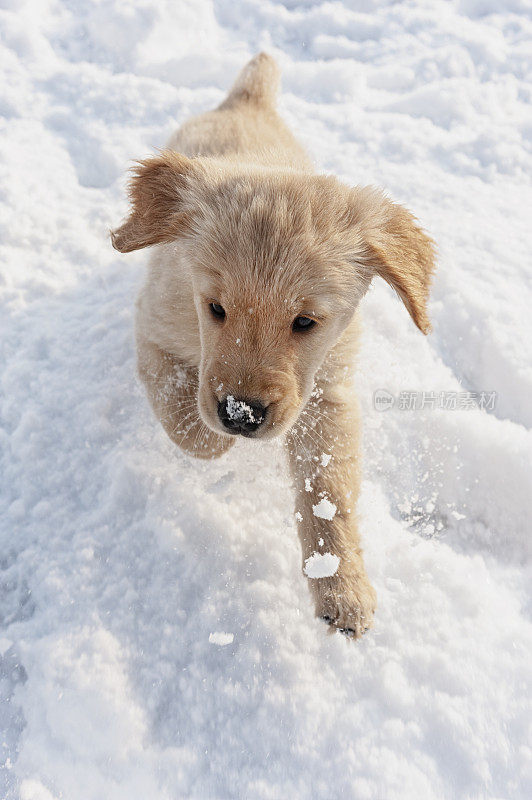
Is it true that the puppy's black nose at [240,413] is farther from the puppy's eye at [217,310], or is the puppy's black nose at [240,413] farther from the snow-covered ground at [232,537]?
the snow-covered ground at [232,537]

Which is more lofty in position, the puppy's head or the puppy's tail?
the puppy's tail

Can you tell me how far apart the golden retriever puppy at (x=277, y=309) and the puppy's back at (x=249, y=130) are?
152 millimetres

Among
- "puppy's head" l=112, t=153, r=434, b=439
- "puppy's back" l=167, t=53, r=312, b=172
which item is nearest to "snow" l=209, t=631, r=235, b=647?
"puppy's head" l=112, t=153, r=434, b=439

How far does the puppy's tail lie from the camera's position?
3.51m

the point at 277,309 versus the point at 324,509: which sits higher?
the point at 277,309

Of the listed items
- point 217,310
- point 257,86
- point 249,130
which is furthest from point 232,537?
point 257,86

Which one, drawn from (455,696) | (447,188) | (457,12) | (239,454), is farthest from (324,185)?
(457,12)

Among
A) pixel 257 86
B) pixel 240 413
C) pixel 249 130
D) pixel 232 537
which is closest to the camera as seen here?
pixel 240 413

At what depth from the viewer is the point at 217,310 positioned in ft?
6.00

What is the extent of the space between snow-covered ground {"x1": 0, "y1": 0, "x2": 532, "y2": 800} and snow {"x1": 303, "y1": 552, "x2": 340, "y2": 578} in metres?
0.17

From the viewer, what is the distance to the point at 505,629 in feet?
7.29

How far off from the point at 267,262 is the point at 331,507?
38.1 inches

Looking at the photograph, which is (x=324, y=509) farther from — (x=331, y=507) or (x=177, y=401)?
(x=177, y=401)

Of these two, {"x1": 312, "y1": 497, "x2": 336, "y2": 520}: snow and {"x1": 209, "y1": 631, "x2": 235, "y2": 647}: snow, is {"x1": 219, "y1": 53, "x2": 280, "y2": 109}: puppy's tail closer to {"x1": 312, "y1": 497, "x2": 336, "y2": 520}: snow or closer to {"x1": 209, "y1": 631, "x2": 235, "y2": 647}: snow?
{"x1": 312, "y1": 497, "x2": 336, "y2": 520}: snow
